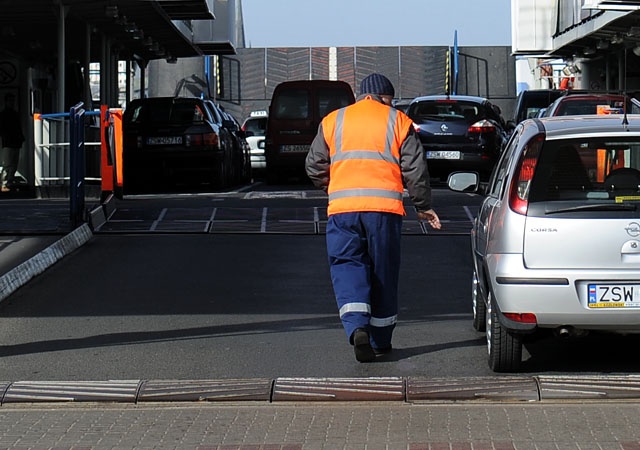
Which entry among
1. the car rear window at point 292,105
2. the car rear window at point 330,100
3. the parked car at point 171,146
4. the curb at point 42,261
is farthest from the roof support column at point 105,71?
the curb at point 42,261

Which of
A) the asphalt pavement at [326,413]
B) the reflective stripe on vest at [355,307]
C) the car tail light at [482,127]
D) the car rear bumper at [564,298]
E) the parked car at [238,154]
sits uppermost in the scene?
the car tail light at [482,127]

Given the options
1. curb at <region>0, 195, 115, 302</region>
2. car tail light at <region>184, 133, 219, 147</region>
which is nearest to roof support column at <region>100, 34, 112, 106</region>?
car tail light at <region>184, 133, 219, 147</region>

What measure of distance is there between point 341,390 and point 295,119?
2071cm

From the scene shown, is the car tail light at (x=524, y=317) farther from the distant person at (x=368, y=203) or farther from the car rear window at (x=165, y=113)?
the car rear window at (x=165, y=113)

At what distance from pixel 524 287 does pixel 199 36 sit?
3259cm

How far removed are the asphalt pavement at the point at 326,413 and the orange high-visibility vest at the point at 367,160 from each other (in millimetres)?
1306

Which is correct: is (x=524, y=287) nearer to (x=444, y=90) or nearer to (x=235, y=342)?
(x=235, y=342)

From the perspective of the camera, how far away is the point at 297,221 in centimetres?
1747

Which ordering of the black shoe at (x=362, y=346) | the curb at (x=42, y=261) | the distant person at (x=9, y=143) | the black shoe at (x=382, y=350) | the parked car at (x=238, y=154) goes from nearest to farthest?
1. the black shoe at (x=362, y=346)
2. the black shoe at (x=382, y=350)
3. the curb at (x=42, y=261)
4. the distant person at (x=9, y=143)
5. the parked car at (x=238, y=154)

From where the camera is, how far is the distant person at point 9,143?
84.8 feet

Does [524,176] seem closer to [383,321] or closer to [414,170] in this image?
[414,170]

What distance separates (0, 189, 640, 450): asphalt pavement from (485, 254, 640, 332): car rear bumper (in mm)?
336

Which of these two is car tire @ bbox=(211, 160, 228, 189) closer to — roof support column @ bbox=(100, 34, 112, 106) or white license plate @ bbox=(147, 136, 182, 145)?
white license plate @ bbox=(147, 136, 182, 145)

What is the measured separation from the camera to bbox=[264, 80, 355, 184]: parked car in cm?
2778
